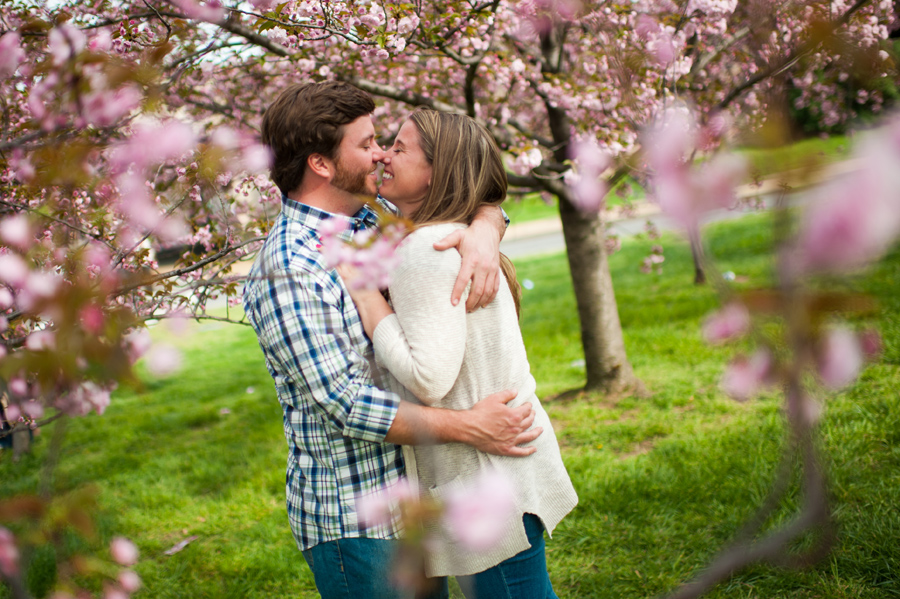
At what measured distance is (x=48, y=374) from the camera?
87 centimetres

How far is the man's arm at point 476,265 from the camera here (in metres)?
1.46

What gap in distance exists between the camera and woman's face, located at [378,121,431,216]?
1724mm

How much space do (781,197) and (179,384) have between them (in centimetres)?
761

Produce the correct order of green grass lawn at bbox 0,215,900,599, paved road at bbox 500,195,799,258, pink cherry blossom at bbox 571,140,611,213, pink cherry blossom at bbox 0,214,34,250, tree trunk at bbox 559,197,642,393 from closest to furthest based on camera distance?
pink cherry blossom at bbox 0,214,34,250 → green grass lawn at bbox 0,215,900,599 → pink cherry blossom at bbox 571,140,611,213 → tree trunk at bbox 559,197,642,393 → paved road at bbox 500,195,799,258

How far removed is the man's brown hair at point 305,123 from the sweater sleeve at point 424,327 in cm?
43

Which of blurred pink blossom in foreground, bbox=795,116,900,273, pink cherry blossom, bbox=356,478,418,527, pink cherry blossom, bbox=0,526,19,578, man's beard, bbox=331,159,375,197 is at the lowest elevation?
pink cherry blossom, bbox=356,478,418,527

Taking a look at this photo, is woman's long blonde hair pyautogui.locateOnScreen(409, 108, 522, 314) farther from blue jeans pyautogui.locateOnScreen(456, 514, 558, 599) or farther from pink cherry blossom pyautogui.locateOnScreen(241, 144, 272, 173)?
blue jeans pyautogui.locateOnScreen(456, 514, 558, 599)

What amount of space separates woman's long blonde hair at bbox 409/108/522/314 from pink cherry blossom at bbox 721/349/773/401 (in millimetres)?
973

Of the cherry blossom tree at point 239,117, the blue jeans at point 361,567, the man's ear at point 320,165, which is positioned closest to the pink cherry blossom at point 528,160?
the cherry blossom tree at point 239,117

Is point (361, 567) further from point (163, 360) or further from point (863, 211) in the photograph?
point (863, 211)

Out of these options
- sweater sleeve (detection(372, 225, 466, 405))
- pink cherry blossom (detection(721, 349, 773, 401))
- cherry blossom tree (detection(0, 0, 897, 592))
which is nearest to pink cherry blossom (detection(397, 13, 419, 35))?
cherry blossom tree (detection(0, 0, 897, 592))

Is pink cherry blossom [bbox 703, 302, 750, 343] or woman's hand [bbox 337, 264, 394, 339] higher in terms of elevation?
woman's hand [bbox 337, 264, 394, 339]

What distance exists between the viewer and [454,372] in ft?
4.59

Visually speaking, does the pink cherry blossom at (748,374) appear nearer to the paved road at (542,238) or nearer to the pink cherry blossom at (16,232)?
the pink cherry blossom at (16,232)
